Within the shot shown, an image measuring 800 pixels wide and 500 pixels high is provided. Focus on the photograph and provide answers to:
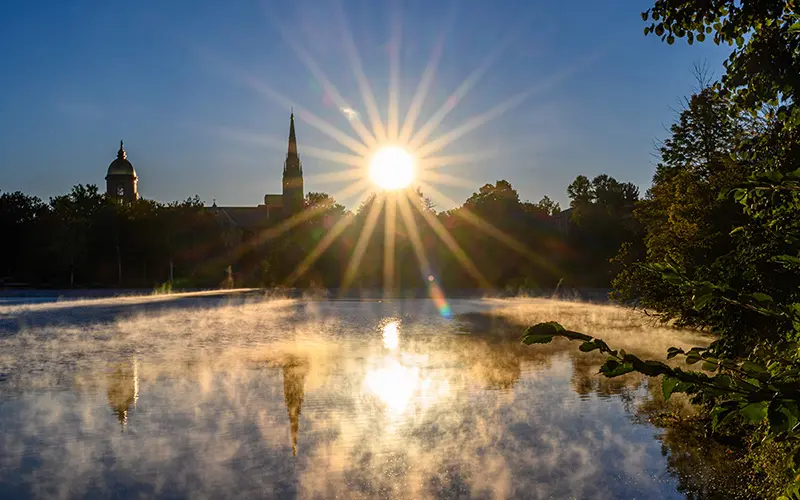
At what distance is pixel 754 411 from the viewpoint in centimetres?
274

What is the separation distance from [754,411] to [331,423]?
10767mm

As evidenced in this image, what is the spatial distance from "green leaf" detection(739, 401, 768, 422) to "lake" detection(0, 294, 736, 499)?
22.0 ft

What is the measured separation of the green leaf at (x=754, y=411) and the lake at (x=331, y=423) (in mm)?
6718

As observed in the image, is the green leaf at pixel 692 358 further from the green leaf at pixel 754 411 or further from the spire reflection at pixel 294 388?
the spire reflection at pixel 294 388

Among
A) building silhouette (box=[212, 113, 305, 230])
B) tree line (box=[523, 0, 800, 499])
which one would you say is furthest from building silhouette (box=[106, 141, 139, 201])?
tree line (box=[523, 0, 800, 499])

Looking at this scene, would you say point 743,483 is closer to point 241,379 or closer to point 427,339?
point 241,379

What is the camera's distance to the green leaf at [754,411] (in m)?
2.71

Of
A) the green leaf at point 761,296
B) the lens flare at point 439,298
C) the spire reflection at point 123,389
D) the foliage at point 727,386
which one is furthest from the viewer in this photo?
the lens flare at point 439,298

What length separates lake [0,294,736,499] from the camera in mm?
9570

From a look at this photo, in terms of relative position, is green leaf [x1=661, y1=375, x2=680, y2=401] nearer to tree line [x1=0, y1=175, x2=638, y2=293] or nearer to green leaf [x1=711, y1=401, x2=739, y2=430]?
green leaf [x1=711, y1=401, x2=739, y2=430]

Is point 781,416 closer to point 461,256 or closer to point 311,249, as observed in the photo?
point 461,256

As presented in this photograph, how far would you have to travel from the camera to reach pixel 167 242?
8969 centimetres

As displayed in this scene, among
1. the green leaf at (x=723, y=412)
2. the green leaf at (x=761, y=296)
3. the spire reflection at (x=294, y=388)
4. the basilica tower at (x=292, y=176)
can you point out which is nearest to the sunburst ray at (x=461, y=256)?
the spire reflection at (x=294, y=388)

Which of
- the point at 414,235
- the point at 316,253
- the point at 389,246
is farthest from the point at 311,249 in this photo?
the point at 414,235
